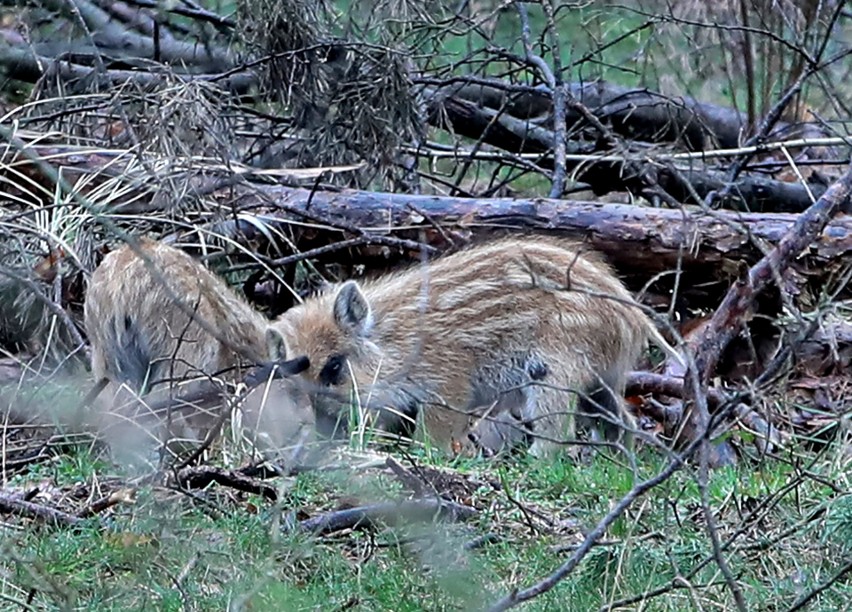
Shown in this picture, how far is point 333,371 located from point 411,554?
3.03m

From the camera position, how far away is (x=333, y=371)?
7648 mm

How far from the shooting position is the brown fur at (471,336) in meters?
7.36

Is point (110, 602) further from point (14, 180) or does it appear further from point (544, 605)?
point (14, 180)

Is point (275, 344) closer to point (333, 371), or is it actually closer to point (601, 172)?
point (333, 371)

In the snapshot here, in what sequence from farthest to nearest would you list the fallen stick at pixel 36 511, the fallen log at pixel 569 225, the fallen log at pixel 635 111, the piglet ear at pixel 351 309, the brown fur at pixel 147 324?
the fallen log at pixel 635 111 < the piglet ear at pixel 351 309 < the fallen log at pixel 569 225 < the brown fur at pixel 147 324 < the fallen stick at pixel 36 511

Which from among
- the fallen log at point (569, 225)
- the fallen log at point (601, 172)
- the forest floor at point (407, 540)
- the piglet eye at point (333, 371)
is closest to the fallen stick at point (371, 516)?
the forest floor at point (407, 540)

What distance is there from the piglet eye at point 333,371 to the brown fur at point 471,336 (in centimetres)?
1

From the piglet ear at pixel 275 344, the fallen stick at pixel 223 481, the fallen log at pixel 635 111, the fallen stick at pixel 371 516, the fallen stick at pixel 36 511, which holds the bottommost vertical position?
the piglet ear at pixel 275 344

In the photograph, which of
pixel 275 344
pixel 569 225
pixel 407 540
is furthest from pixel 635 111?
pixel 407 540

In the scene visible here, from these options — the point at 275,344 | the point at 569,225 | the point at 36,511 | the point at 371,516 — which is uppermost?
the point at 569,225

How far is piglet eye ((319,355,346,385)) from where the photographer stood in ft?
24.9

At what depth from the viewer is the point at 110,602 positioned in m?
4.30

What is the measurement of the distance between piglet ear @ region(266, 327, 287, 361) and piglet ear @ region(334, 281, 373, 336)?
412mm

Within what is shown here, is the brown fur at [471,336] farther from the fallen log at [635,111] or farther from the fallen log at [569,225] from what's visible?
the fallen log at [635,111]
